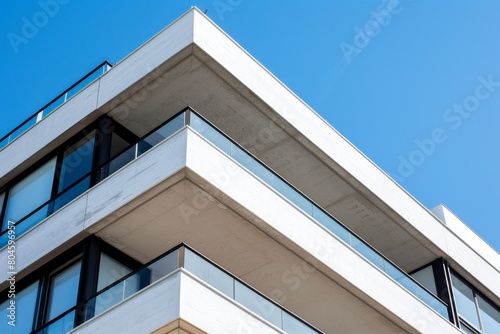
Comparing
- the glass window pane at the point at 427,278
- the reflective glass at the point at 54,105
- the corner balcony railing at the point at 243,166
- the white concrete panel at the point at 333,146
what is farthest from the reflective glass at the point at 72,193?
the glass window pane at the point at 427,278

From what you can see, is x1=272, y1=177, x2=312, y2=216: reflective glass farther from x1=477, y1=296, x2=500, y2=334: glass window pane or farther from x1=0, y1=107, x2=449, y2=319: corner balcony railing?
x1=477, y1=296, x2=500, y2=334: glass window pane

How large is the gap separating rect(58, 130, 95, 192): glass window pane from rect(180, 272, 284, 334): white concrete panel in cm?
553

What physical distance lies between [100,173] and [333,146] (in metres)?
5.63

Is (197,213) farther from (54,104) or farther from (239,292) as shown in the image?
(54,104)

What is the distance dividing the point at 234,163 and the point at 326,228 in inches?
115

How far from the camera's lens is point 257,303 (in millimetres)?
16359

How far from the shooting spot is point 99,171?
19.1 m

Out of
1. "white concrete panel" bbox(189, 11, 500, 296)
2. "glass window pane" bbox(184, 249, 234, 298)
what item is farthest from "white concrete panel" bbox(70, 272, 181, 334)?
"white concrete panel" bbox(189, 11, 500, 296)

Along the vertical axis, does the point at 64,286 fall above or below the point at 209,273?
above

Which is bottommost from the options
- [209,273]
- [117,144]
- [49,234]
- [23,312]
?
[209,273]

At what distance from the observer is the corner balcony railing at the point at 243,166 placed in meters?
18.0

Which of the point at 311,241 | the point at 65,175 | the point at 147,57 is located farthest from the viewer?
the point at 65,175

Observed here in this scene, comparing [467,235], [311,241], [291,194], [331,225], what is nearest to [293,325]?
[311,241]

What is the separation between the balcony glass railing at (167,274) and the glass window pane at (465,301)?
7653mm
